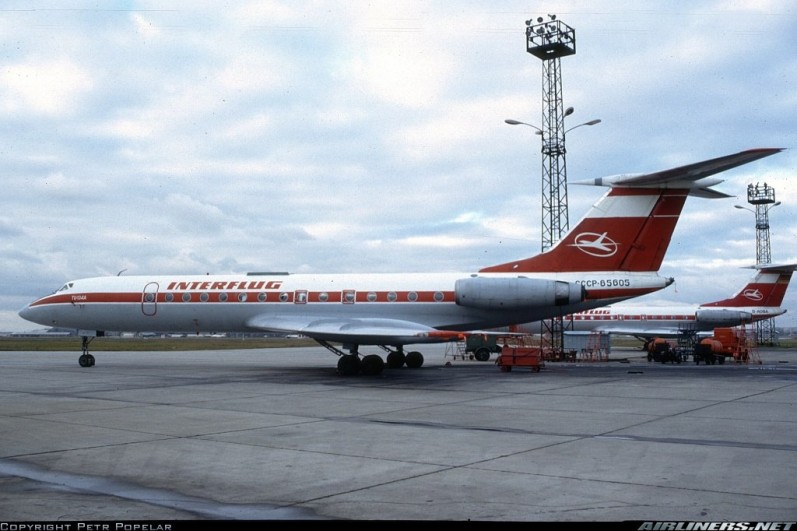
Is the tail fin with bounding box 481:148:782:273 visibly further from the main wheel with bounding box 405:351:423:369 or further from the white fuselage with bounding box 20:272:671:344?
the main wheel with bounding box 405:351:423:369

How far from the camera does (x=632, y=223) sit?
21484mm

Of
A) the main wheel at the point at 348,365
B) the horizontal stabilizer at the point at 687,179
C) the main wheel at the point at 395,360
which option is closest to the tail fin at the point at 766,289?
the horizontal stabilizer at the point at 687,179

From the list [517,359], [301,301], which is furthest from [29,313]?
[517,359]

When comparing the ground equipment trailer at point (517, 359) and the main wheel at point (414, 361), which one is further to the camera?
the main wheel at point (414, 361)

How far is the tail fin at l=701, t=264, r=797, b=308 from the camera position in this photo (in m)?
43.9

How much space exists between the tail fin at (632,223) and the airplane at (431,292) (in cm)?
3

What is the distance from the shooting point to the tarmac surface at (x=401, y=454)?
18.9 feet

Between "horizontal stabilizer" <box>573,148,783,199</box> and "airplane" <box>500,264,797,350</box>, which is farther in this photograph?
"airplane" <box>500,264,797,350</box>

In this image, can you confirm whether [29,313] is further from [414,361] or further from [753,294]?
[753,294]

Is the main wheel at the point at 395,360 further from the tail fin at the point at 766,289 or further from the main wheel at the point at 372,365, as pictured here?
the tail fin at the point at 766,289

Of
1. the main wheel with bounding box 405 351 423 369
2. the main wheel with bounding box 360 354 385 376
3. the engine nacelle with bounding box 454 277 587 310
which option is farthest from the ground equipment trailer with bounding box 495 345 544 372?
the main wheel with bounding box 360 354 385 376

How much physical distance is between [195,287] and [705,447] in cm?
1958

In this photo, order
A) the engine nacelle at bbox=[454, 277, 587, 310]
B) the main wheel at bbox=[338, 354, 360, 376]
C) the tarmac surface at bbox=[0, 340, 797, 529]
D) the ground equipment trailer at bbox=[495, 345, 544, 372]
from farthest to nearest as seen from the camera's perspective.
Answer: the ground equipment trailer at bbox=[495, 345, 544, 372], the main wheel at bbox=[338, 354, 360, 376], the engine nacelle at bbox=[454, 277, 587, 310], the tarmac surface at bbox=[0, 340, 797, 529]

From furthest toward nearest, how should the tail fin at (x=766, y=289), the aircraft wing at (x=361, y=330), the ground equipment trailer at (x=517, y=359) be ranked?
the tail fin at (x=766, y=289) < the ground equipment trailer at (x=517, y=359) < the aircraft wing at (x=361, y=330)
